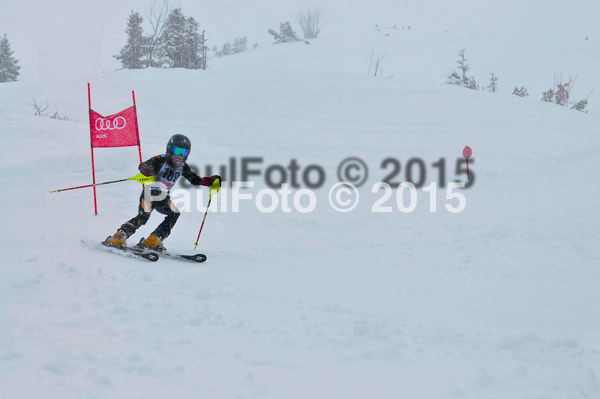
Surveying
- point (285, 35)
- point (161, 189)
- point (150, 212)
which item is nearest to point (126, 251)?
point (150, 212)

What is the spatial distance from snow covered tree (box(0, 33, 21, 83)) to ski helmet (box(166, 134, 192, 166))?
33090 mm

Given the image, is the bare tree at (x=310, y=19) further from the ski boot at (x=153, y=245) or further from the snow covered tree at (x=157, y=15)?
the ski boot at (x=153, y=245)

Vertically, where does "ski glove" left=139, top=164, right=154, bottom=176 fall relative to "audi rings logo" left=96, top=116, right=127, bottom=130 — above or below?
below

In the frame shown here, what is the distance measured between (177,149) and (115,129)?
3531mm

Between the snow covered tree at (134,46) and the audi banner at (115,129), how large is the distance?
1053 inches

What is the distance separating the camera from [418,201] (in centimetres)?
1180

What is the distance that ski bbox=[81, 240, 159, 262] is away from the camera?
20.1 ft

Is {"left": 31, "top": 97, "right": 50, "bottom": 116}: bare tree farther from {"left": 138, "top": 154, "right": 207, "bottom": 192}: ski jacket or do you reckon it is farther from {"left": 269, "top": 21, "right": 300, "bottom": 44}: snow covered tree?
{"left": 269, "top": 21, "right": 300, "bottom": 44}: snow covered tree

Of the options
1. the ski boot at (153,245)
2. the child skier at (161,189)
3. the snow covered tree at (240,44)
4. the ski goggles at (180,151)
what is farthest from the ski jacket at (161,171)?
the snow covered tree at (240,44)

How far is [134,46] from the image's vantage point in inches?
1325

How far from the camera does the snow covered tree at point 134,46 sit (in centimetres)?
3338

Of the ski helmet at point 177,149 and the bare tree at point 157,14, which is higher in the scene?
the bare tree at point 157,14

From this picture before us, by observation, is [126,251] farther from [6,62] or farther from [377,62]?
[6,62]

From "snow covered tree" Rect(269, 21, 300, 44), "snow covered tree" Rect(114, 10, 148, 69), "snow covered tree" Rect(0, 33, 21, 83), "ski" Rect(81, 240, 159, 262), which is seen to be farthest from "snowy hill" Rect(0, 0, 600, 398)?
"snow covered tree" Rect(269, 21, 300, 44)
